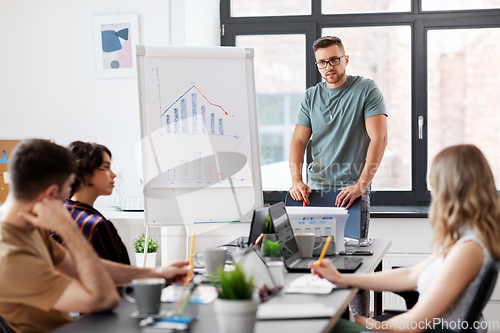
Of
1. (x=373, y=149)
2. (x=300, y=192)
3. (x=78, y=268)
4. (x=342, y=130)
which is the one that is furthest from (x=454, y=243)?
(x=342, y=130)

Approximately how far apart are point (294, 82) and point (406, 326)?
2.63 m

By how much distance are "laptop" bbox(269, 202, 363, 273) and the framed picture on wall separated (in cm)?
223

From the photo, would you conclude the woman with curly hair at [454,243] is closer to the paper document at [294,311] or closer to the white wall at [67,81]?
the paper document at [294,311]

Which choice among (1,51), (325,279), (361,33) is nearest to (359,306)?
(325,279)

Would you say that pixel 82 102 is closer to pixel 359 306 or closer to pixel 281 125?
pixel 281 125

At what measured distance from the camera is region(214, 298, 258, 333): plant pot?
928 mm

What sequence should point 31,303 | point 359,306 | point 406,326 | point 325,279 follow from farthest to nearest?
point 359,306, point 325,279, point 406,326, point 31,303

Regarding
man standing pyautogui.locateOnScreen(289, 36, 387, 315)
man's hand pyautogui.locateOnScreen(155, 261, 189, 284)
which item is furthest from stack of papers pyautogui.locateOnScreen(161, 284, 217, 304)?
man standing pyautogui.locateOnScreen(289, 36, 387, 315)

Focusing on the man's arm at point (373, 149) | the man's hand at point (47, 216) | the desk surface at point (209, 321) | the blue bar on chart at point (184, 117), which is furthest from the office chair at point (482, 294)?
the blue bar on chart at point (184, 117)

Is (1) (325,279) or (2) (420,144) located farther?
(2) (420,144)

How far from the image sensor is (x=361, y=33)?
11.7 ft

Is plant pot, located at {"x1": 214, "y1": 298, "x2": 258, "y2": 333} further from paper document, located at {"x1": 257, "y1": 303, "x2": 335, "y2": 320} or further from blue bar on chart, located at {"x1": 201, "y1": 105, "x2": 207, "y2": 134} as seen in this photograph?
blue bar on chart, located at {"x1": 201, "y1": 105, "x2": 207, "y2": 134}

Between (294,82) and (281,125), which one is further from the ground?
(294,82)

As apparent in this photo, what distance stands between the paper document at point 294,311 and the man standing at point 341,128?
4.32 feet
